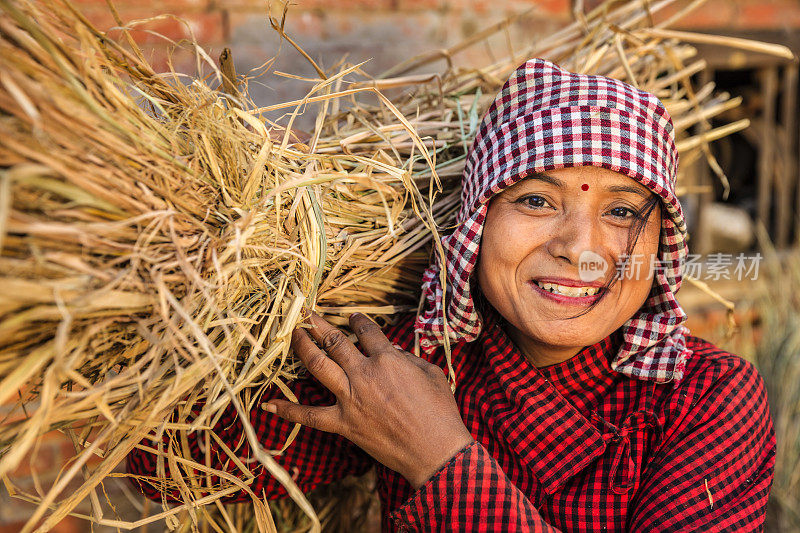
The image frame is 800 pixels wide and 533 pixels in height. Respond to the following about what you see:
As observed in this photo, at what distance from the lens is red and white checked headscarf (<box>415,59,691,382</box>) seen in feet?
3.33

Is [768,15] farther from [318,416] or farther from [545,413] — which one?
[318,416]

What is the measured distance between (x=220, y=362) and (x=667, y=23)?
128cm

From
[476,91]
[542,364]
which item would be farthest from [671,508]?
[476,91]

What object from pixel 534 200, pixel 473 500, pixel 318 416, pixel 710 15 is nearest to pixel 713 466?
pixel 473 500

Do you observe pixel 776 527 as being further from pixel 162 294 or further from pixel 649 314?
pixel 162 294

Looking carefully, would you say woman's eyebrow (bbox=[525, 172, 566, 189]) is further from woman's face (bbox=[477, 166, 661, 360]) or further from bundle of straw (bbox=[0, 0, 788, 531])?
bundle of straw (bbox=[0, 0, 788, 531])

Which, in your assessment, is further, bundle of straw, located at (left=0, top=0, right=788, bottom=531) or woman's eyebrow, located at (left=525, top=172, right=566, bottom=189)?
woman's eyebrow, located at (left=525, top=172, right=566, bottom=189)

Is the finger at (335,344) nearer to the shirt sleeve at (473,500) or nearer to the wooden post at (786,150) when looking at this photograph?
the shirt sleeve at (473,500)

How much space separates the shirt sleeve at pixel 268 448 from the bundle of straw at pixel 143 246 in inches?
1.6

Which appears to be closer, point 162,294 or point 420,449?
point 162,294

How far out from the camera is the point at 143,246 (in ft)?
2.56

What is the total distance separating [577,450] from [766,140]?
2560 millimetres

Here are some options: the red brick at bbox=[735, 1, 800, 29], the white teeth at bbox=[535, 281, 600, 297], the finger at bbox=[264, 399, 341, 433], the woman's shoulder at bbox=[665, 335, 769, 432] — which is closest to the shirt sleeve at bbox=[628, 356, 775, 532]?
the woman's shoulder at bbox=[665, 335, 769, 432]

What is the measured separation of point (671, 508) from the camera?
96 centimetres
